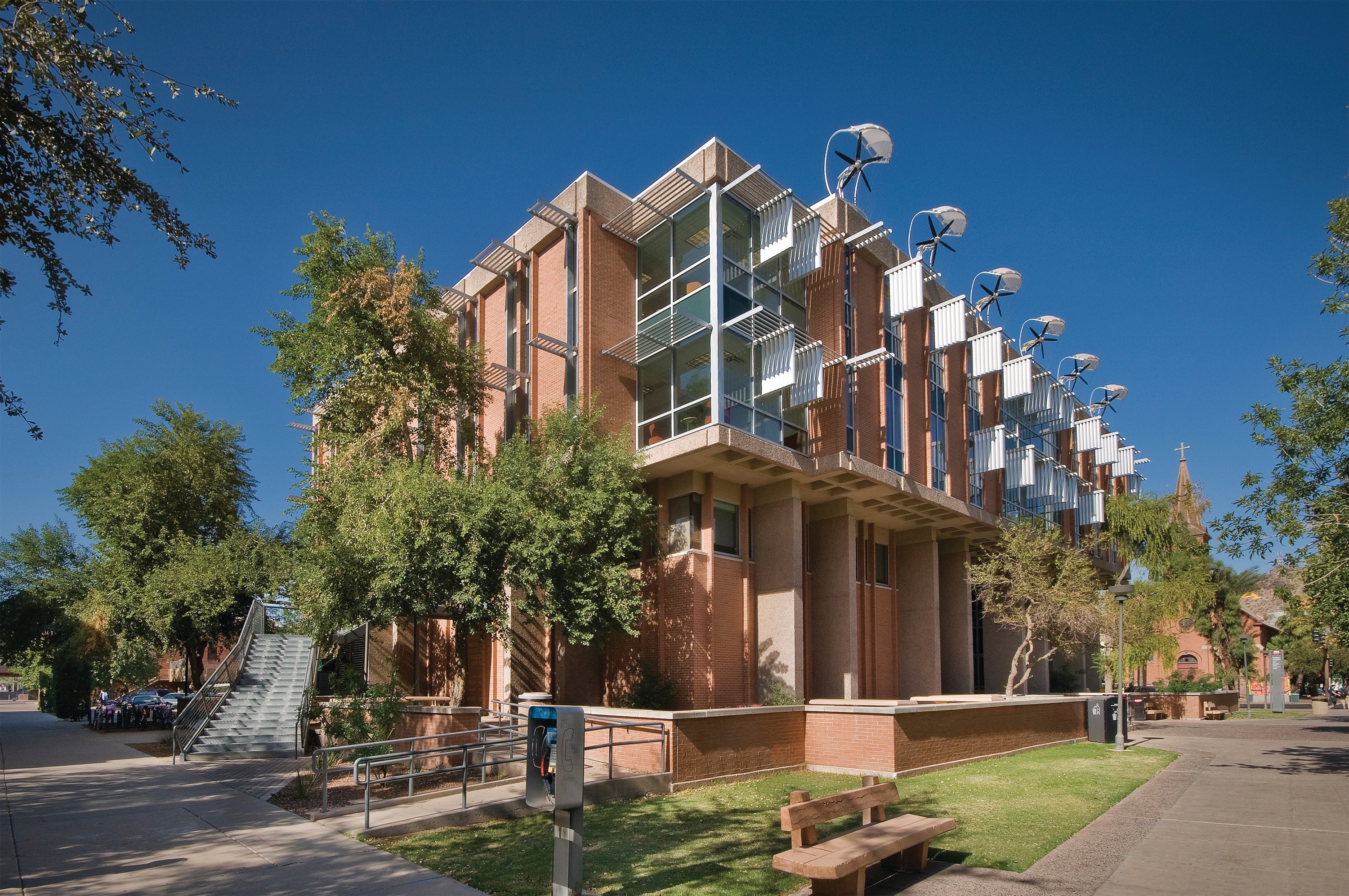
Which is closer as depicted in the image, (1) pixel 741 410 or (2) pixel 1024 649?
(1) pixel 741 410

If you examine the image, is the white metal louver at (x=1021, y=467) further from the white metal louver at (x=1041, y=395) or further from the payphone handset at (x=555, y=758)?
the payphone handset at (x=555, y=758)

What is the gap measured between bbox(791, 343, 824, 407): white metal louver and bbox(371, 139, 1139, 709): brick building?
0.13ft

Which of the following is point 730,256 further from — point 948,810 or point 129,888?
point 129,888

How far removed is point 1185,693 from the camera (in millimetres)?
38531

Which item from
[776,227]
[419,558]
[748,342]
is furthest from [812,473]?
[419,558]

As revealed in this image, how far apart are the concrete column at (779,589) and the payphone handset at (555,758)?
13362 millimetres

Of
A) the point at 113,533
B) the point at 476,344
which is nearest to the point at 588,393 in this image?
the point at 476,344

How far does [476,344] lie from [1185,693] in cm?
3463

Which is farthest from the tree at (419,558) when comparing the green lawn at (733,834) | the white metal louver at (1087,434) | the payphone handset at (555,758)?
the white metal louver at (1087,434)

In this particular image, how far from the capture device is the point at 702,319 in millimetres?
21094

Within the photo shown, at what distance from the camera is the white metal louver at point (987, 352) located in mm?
30062

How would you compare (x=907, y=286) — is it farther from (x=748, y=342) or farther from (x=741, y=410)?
(x=741, y=410)

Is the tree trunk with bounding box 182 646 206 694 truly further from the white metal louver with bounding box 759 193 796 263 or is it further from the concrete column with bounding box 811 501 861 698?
the white metal louver with bounding box 759 193 796 263

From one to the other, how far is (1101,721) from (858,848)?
61.9 feet
